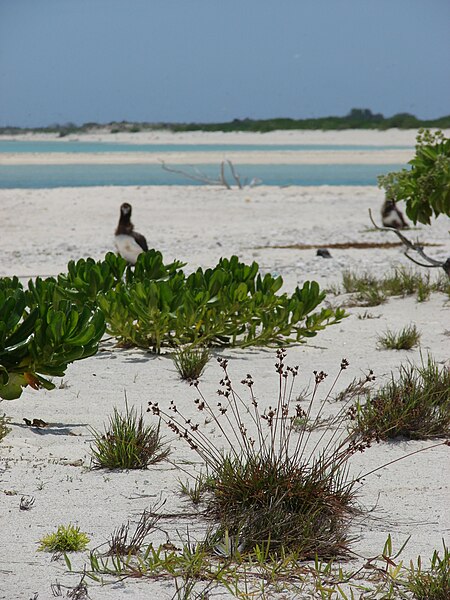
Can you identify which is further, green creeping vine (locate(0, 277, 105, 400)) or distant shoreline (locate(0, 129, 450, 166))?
distant shoreline (locate(0, 129, 450, 166))

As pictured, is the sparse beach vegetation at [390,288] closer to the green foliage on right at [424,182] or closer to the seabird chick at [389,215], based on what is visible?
the green foliage on right at [424,182]

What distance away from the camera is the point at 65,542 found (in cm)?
314

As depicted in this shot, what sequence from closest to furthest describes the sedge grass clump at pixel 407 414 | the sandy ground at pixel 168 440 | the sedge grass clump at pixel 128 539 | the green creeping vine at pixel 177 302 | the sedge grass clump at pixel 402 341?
the sedge grass clump at pixel 128 539
the sandy ground at pixel 168 440
the sedge grass clump at pixel 407 414
the green creeping vine at pixel 177 302
the sedge grass clump at pixel 402 341

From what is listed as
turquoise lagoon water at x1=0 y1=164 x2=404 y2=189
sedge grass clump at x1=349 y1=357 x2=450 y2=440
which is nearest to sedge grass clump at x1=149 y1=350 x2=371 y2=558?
sedge grass clump at x1=349 y1=357 x2=450 y2=440

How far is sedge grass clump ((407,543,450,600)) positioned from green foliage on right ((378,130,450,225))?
514cm

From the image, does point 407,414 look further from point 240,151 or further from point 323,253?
point 240,151

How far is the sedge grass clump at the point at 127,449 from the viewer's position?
413 cm

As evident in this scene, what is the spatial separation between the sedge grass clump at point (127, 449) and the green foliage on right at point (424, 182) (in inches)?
165

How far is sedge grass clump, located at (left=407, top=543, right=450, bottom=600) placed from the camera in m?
2.72

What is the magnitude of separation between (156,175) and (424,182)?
3748 cm

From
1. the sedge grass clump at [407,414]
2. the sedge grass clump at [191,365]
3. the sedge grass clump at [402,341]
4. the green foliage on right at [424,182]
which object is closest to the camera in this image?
the sedge grass clump at [407,414]

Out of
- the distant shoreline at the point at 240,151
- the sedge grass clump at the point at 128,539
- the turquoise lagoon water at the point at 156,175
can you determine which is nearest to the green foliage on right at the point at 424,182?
the sedge grass clump at the point at 128,539

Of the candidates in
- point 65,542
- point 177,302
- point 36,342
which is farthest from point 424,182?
point 65,542

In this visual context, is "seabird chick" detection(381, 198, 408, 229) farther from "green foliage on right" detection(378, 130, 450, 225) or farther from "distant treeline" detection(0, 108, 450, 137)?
"distant treeline" detection(0, 108, 450, 137)
